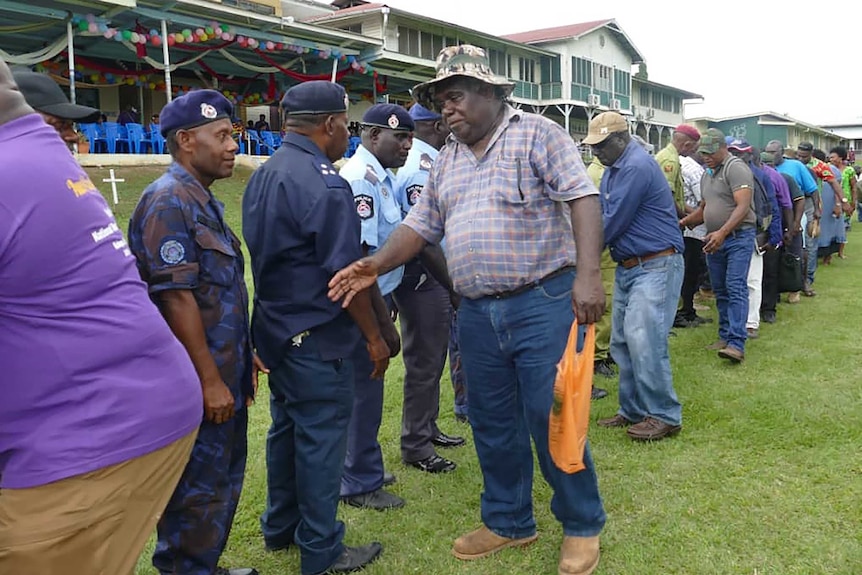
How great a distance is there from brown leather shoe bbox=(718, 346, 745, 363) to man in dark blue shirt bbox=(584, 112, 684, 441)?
1.69 meters

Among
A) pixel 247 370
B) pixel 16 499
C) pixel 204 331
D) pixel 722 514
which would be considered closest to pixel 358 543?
pixel 247 370

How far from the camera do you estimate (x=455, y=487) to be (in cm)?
399

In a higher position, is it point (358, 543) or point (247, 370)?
point (247, 370)

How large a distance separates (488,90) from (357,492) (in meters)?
2.16

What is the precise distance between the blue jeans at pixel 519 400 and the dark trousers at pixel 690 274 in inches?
207

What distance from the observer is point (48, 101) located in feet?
9.27

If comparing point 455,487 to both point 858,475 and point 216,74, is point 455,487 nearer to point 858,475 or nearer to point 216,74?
point 858,475

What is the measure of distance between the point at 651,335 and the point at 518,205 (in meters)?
2.13

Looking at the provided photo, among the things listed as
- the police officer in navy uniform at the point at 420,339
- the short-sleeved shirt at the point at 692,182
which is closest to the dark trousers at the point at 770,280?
the short-sleeved shirt at the point at 692,182

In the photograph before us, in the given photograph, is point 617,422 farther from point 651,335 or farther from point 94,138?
point 94,138

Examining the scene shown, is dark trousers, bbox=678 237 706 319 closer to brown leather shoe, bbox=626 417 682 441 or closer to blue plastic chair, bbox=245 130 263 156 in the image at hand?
brown leather shoe, bbox=626 417 682 441

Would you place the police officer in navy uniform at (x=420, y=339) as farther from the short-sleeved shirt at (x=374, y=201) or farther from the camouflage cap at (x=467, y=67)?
the camouflage cap at (x=467, y=67)

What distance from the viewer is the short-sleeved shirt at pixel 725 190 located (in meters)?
6.16

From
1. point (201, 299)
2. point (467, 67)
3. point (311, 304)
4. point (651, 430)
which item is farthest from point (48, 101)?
point (651, 430)
